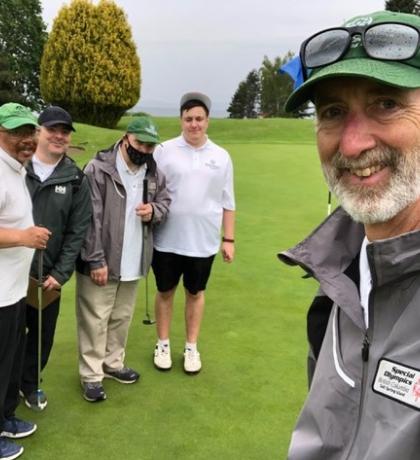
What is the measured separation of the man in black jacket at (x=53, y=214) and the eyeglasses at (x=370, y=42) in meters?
2.12

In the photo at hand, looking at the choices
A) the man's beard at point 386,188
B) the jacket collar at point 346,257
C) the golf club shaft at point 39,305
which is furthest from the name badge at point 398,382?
the golf club shaft at point 39,305

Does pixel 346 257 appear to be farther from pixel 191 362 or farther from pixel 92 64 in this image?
pixel 92 64

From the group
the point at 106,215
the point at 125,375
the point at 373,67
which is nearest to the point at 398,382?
the point at 373,67

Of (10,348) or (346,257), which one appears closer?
(346,257)

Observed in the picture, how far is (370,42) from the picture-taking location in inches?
47.4

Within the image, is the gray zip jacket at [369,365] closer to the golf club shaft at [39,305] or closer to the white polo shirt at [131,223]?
the golf club shaft at [39,305]

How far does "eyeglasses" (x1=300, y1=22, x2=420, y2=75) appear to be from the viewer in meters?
1.16

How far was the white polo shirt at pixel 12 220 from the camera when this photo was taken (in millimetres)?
2629

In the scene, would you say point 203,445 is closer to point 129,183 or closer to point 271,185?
point 129,183

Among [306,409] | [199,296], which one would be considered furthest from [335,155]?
[199,296]

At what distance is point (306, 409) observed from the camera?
1.42 m

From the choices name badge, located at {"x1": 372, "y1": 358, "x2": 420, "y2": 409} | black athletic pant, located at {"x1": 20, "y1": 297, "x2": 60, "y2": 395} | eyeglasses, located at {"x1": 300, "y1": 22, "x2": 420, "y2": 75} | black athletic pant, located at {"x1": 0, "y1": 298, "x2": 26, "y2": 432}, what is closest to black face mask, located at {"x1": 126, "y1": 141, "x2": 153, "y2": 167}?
black athletic pant, located at {"x1": 20, "y1": 297, "x2": 60, "y2": 395}

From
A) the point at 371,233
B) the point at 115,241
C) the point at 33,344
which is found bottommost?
the point at 33,344

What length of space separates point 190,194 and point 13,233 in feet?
4.71
